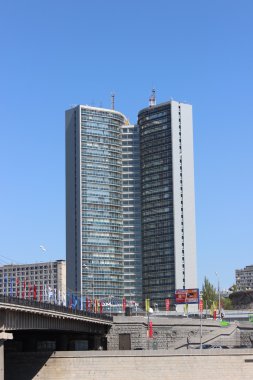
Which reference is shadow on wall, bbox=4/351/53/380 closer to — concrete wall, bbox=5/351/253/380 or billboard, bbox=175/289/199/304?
concrete wall, bbox=5/351/253/380

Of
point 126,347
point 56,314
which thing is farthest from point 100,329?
point 56,314

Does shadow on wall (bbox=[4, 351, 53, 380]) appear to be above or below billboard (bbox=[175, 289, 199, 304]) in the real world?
below

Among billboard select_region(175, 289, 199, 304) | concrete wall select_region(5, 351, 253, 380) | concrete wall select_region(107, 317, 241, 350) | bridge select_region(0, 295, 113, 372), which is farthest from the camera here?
billboard select_region(175, 289, 199, 304)

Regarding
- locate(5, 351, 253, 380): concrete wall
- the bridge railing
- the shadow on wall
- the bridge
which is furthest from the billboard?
the shadow on wall

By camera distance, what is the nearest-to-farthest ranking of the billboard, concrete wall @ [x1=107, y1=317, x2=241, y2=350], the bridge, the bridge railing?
the bridge railing → the bridge → concrete wall @ [x1=107, y1=317, x2=241, y2=350] → the billboard

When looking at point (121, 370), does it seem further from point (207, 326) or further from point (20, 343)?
point (207, 326)

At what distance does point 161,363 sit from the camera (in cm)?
10331

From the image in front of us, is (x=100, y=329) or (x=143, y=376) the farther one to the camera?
(x=100, y=329)

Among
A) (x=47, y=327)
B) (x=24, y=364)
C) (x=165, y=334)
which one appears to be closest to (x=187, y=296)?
(x=165, y=334)

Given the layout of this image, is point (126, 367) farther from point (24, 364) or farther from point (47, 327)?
point (24, 364)

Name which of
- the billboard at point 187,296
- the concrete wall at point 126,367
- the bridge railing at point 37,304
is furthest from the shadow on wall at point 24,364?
the billboard at point 187,296

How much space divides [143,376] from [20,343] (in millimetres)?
21965

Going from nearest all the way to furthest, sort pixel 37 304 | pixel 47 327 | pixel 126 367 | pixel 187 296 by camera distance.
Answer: pixel 37 304 < pixel 47 327 < pixel 126 367 < pixel 187 296

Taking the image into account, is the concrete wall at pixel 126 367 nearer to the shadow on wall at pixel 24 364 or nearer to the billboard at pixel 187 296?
the shadow on wall at pixel 24 364
